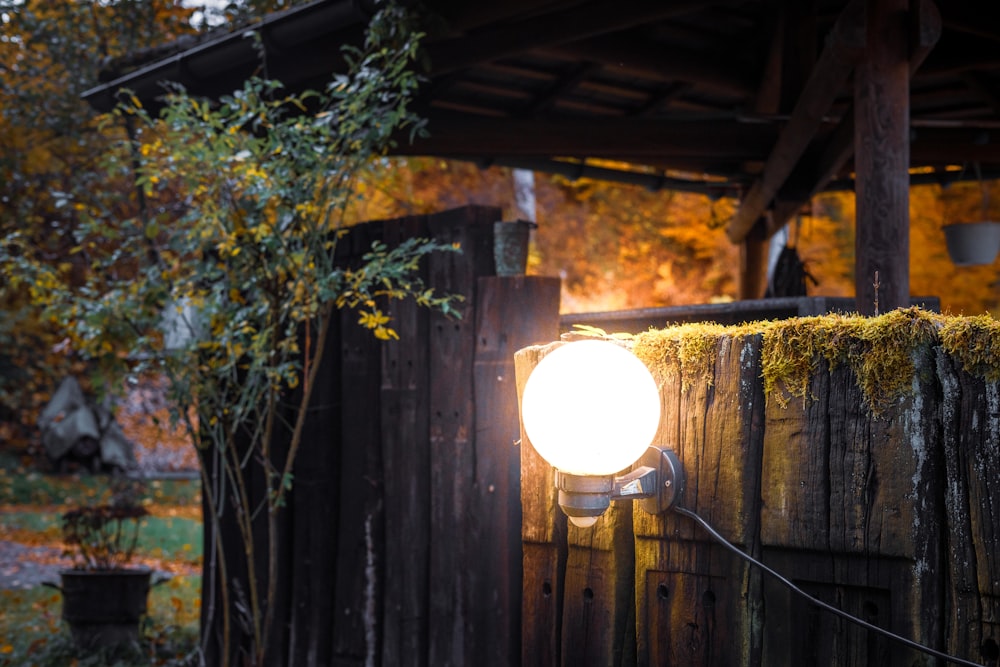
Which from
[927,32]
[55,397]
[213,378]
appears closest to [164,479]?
[55,397]

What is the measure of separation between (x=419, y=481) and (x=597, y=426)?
2.17 m

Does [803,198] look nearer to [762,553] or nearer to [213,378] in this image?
[213,378]

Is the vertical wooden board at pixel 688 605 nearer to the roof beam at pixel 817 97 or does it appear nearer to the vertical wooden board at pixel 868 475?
the vertical wooden board at pixel 868 475

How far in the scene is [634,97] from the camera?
6762mm

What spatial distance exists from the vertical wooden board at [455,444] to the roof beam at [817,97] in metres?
1.77

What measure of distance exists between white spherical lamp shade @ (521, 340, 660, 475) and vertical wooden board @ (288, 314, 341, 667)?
2.66 meters

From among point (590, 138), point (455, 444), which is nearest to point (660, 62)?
point (590, 138)

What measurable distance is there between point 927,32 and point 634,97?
2.90 m

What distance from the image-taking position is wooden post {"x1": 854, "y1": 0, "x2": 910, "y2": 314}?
4.09 metres

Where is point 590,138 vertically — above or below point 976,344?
above

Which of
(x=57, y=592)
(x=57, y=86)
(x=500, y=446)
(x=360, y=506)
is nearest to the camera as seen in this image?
(x=500, y=446)

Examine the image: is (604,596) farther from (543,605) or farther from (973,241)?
(973,241)

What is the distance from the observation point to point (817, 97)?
16.2 feet

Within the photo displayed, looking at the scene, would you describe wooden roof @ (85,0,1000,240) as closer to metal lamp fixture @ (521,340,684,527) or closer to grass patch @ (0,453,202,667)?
metal lamp fixture @ (521,340,684,527)
